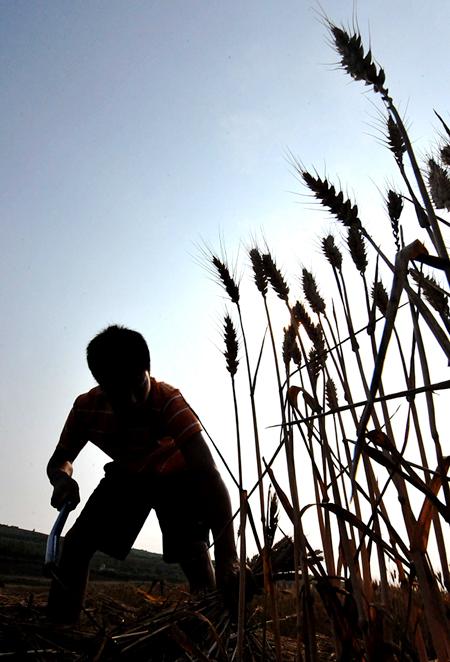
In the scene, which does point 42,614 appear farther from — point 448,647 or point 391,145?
point 391,145

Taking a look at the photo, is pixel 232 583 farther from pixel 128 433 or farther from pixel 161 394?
pixel 128 433

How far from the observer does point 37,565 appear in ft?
21.1

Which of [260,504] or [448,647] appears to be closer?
[448,647]

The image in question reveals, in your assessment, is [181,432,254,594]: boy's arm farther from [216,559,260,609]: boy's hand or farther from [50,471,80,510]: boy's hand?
[50,471,80,510]: boy's hand

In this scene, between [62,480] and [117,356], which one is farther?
[117,356]

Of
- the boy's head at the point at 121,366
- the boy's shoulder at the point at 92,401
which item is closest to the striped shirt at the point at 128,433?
the boy's shoulder at the point at 92,401

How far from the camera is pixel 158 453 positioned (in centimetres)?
314

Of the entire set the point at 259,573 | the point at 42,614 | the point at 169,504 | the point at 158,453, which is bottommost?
the point at 42,614

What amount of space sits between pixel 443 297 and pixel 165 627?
131cm

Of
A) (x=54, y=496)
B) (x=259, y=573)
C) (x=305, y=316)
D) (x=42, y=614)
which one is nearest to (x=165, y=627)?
(x=259, y=573)

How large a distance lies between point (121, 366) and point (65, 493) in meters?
0.74

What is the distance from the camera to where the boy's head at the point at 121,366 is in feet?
8.97

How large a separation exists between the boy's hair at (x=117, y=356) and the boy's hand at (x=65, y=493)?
59cm

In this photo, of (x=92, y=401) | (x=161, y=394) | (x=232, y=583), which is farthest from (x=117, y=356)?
(x=232, y=583)
